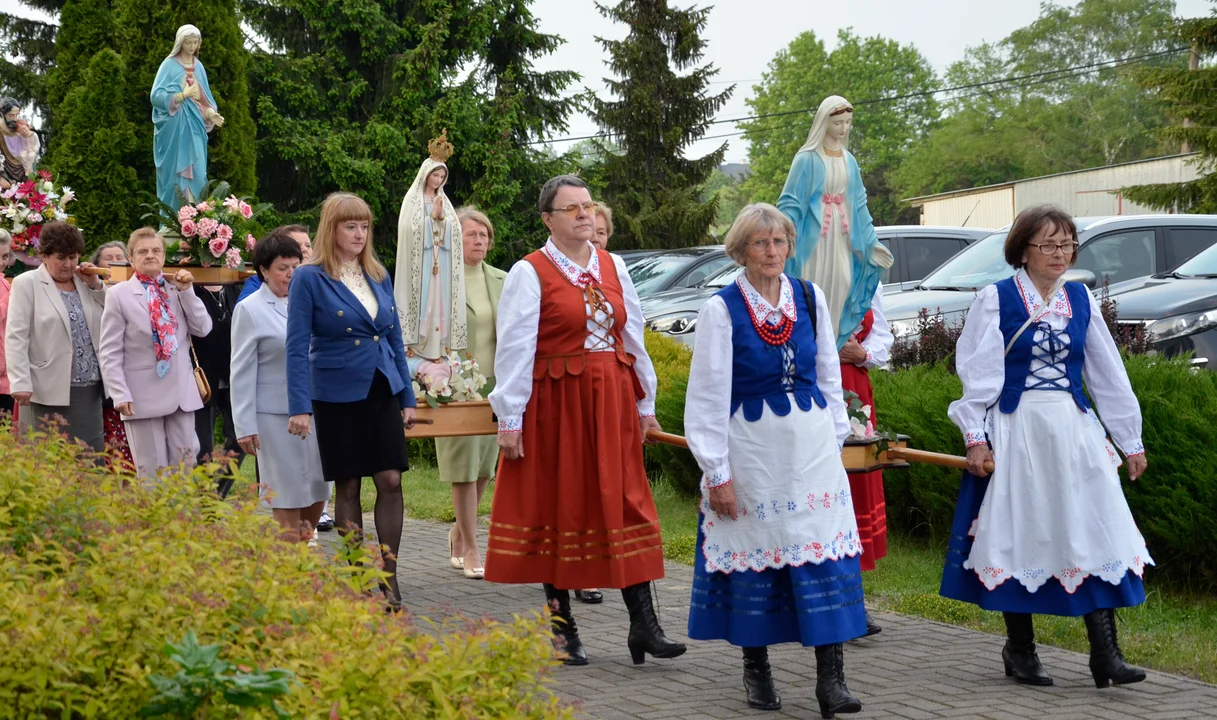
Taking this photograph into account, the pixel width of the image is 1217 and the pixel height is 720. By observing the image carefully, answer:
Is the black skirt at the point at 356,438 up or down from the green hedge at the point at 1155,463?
up

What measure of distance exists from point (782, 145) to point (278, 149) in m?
55.0

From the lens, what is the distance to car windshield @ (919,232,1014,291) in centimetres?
1317

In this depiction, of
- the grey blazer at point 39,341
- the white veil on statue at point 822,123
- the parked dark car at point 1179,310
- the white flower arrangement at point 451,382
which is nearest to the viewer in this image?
the white veil on statue at point 822,123

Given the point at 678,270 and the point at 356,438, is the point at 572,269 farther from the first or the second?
the point at 678,270

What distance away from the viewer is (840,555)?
5.50m

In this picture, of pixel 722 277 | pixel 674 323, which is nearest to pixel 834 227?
pixel 674 323

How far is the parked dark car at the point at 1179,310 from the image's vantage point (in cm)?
1111

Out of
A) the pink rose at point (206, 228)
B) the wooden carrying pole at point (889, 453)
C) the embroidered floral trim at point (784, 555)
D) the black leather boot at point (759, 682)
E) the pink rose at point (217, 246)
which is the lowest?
the black leather boot at point (759, 682)

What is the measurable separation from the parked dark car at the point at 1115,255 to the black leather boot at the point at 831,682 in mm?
7828

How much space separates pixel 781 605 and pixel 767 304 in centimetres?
114

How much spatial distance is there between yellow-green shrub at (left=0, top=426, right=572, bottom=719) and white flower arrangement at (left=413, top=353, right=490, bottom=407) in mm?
4143

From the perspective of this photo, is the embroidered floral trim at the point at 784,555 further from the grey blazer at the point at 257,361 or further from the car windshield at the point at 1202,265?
the car windshield at the point at 1202,265

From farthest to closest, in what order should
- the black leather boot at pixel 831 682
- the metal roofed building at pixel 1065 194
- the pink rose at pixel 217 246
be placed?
the metal roofed building at pixel 1065 194 → the pink rose at pixel 217 246 → the black leather boot at pixel 831 682

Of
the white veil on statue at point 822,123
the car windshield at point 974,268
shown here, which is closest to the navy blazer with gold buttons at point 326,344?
the white veil on statue at point 822,123
